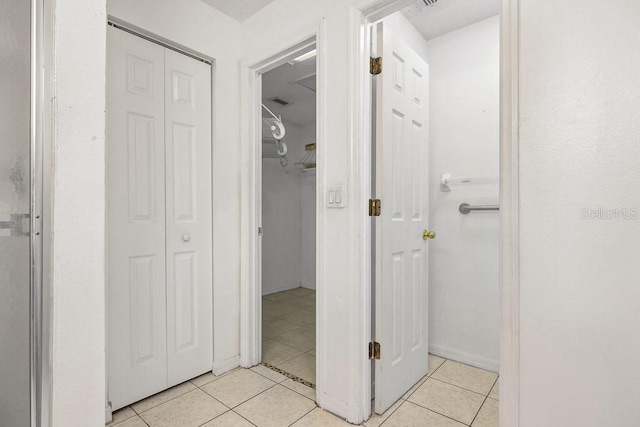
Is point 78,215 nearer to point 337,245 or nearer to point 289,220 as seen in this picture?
point 337,245

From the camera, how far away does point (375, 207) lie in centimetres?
162

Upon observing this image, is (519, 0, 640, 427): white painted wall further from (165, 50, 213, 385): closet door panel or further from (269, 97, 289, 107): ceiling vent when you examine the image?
(269, 97, 289, 107): ceiling vent

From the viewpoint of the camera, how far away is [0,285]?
832mm

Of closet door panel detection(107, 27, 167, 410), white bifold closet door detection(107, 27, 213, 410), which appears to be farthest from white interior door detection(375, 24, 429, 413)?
closet door panel detection(107, 27, 167, 410)

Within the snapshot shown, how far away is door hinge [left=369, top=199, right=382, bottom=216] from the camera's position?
1.61m

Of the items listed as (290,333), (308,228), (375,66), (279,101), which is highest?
(279,101)

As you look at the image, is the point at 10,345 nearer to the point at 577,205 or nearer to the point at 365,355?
the point at 365,355

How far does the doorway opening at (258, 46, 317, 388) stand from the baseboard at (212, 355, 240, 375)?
715 mm

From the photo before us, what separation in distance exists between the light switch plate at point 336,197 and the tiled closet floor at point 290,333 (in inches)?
46.4

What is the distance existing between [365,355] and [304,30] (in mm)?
1829

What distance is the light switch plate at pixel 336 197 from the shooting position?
160cm

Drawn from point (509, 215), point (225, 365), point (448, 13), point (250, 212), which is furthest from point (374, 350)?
point (448, 13)

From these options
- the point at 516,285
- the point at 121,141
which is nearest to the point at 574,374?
the point at 516,285

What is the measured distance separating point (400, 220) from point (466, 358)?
124cm
